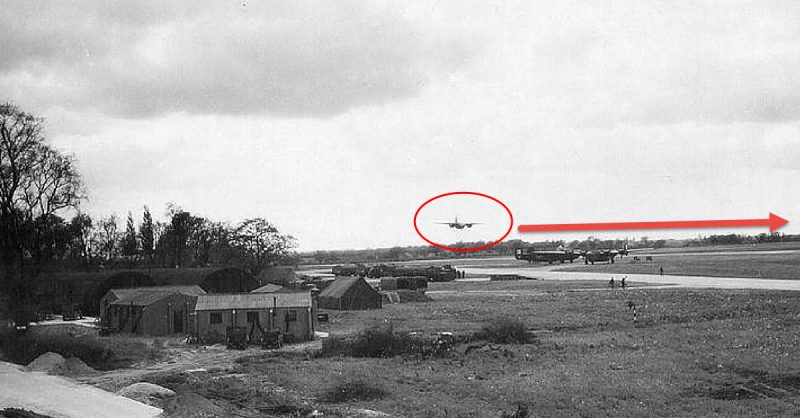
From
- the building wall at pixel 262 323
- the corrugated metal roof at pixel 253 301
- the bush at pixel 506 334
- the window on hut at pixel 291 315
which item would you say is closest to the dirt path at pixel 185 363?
the building wall at pixel 262 323

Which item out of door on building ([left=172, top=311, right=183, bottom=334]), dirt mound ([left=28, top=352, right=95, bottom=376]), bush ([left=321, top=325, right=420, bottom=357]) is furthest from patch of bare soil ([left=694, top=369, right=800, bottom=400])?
door on building ([left=172, top=311, right=183, bottom=334])

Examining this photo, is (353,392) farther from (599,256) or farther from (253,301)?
(599,256)

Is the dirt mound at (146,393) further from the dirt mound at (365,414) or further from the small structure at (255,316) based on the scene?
the small structure at (255,316)

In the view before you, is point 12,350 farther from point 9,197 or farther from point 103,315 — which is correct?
point 103,315

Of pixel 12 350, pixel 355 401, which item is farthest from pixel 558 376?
pixel 12 350

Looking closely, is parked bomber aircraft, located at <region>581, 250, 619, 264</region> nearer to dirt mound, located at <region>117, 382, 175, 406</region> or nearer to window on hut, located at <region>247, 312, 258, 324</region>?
window on hut, located at <region>247, 312, 258, 324</region>

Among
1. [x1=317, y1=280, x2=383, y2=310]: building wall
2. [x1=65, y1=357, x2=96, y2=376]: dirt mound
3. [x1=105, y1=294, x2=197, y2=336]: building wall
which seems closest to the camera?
[x1=65, y1=357, x2=96, y2=376]: dirt mound
